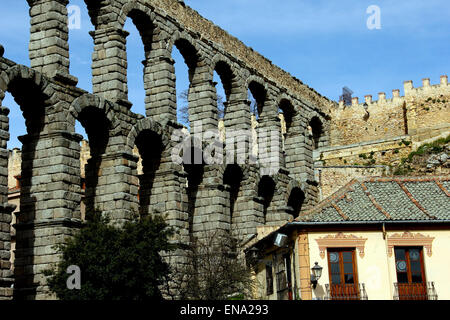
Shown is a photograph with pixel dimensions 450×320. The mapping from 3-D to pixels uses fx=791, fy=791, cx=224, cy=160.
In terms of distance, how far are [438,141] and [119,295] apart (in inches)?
993

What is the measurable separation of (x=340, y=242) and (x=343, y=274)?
938mm

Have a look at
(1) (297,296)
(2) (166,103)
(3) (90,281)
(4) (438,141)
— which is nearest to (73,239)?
(3) (90,281)

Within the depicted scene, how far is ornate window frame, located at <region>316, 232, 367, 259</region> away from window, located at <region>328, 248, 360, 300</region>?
153 mm

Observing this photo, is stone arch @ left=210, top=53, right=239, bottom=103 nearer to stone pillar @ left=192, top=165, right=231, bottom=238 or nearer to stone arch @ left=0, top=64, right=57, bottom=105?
stone pillar @ left=192, top=165, right=231, bottom=238

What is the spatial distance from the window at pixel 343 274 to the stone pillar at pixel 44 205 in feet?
24.0

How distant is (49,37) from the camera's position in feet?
78.8

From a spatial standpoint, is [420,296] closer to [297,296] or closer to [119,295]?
[297,296]

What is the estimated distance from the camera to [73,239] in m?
21.4

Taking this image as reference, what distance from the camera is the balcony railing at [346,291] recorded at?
21833 millimetres

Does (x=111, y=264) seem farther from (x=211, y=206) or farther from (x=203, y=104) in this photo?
(x=203, y=104)

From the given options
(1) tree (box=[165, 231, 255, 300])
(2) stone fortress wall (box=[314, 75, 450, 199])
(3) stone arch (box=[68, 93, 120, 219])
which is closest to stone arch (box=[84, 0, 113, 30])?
(3) stone arch (box=[68, 93, 120, 219])

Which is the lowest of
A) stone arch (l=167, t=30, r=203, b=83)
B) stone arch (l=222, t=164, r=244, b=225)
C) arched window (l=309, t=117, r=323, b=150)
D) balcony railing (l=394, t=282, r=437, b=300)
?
balcony railing (l=394, t=282, r=437, b=300)

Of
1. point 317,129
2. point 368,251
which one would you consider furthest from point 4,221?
point 317,129

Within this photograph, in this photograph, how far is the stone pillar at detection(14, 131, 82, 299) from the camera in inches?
861
